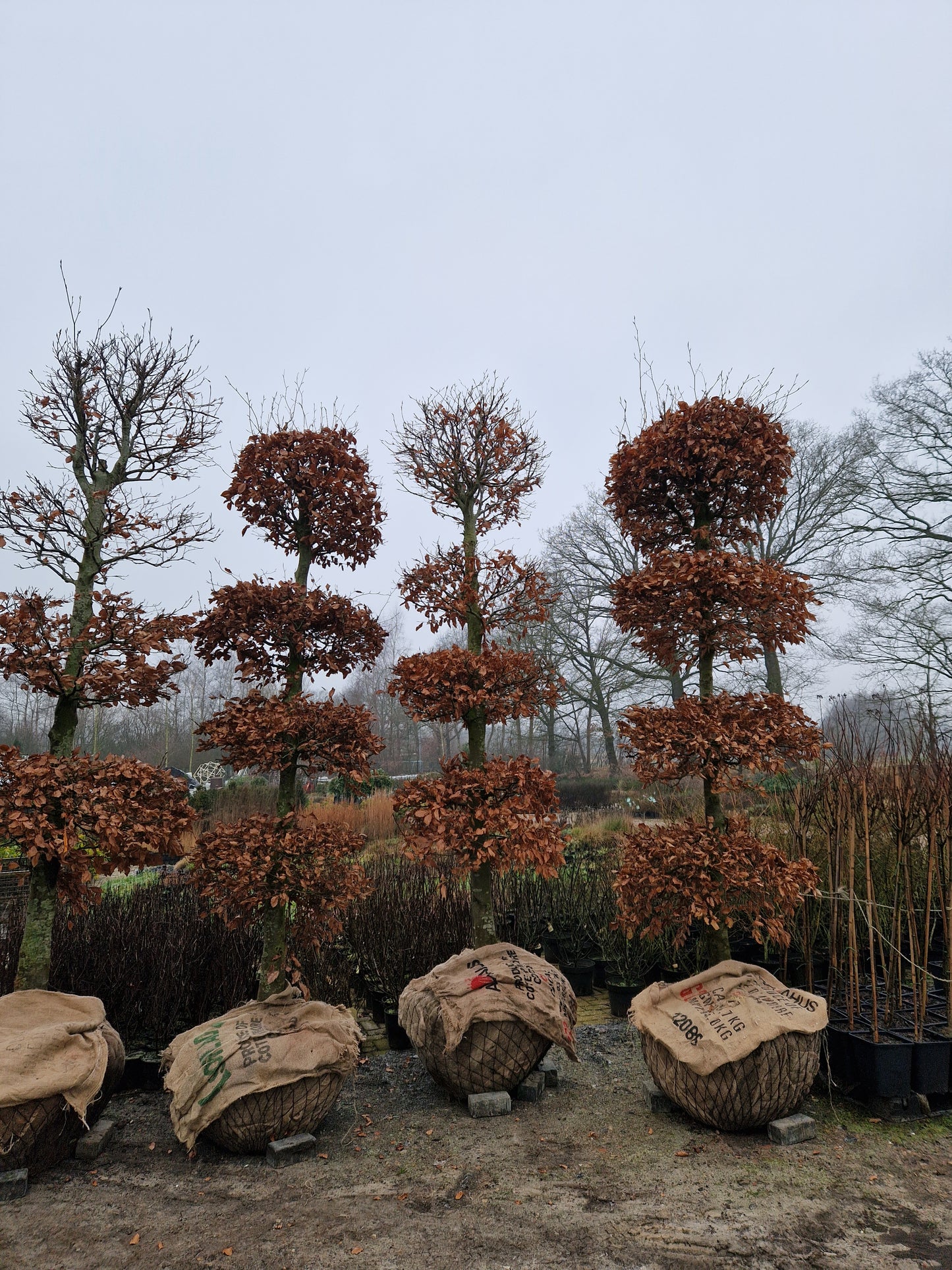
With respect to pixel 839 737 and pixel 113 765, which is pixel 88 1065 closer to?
pixel 113 765

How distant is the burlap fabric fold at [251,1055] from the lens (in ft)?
9.95

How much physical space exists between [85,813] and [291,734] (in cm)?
102

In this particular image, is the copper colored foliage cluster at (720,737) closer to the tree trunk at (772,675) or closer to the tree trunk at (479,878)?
the tree trunk at (479,878)

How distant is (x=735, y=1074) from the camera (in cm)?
319

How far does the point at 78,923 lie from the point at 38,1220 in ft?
8.28

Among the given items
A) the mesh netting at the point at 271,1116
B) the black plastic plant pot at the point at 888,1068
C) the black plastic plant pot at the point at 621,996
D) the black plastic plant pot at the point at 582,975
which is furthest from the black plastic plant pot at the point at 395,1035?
the black plastic plant pot at the point at 888,1068

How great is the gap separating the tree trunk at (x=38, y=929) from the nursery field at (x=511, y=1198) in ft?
2.51

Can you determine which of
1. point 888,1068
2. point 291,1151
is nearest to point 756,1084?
point 888,1068

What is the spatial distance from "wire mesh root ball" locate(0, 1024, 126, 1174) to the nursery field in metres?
0.08

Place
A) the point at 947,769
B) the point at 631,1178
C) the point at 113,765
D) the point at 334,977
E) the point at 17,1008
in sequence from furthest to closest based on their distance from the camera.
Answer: the point at 334,977 → the point at 947,769 → the point at 113,765 → the point at 17,1008 → the point at 631,1178

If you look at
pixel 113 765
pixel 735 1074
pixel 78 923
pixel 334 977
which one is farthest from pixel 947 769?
pixel 78 923

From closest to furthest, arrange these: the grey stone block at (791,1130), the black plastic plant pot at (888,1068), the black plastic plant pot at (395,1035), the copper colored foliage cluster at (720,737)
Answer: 1. the grey stone block at (791,1130)
2. the black plastic plant pot at (888,1068)
3. the copper colored foliage cluster at (720,737)
4. the black plastic plant pot at (395,1035)

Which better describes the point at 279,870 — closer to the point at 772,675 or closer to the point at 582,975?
the point at 582,975

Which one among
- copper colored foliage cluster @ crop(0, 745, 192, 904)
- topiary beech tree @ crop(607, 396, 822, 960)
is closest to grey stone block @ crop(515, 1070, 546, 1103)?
topiary beech tree @ crop(607, 396, 822, 960)
